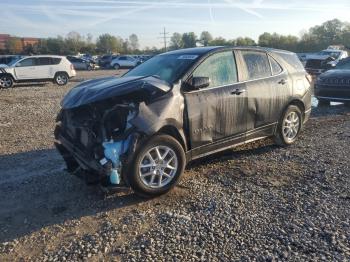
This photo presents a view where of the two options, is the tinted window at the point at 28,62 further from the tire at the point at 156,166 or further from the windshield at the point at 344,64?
the tire at the point at 156,166

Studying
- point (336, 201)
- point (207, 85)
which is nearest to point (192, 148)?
point (207, 85)

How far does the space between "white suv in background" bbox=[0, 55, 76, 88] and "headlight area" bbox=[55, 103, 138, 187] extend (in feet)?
53.6

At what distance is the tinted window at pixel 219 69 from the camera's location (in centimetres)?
536

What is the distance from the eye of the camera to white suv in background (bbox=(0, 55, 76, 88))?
1938 centimetres

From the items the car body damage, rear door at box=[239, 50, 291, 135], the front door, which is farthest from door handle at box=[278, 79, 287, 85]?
the car body damage

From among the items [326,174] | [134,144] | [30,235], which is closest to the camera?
[30,235]

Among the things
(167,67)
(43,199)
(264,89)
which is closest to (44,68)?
(167,67)

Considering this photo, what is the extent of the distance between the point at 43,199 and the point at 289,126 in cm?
436

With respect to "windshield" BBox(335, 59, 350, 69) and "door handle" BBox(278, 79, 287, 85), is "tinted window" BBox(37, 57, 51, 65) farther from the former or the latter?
"door handle" BBox(278, 79, 287, 85)

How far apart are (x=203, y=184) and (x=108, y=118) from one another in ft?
5.15

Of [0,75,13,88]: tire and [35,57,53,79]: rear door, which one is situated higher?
[35,57,53,79]: rear door

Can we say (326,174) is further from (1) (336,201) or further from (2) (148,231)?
(2) (148,231)

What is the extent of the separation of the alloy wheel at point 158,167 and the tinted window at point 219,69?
1.23 metres

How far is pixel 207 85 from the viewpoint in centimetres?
519
